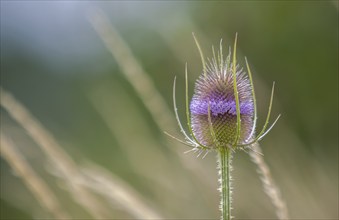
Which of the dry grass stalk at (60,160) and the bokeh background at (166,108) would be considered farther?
the bokeh background at (166,108)

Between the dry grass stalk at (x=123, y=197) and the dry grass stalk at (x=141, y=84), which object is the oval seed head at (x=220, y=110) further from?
the dry grass stalk at (x=141, y=84)

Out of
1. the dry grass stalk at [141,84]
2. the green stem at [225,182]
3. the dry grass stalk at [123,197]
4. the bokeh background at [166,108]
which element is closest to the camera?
the green stem at [225,182]

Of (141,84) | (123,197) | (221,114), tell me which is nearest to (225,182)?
(221,114)

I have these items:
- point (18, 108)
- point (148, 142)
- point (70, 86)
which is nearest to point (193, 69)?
point (148, 142)

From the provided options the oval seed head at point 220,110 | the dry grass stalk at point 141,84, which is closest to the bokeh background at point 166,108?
the dry grass stalk at point 141,84

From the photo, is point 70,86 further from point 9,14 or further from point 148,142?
point 148,142

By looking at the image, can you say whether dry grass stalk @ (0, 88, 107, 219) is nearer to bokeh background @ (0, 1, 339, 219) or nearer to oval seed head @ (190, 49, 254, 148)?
bokeh background @ (0, 1, 339, 219)
